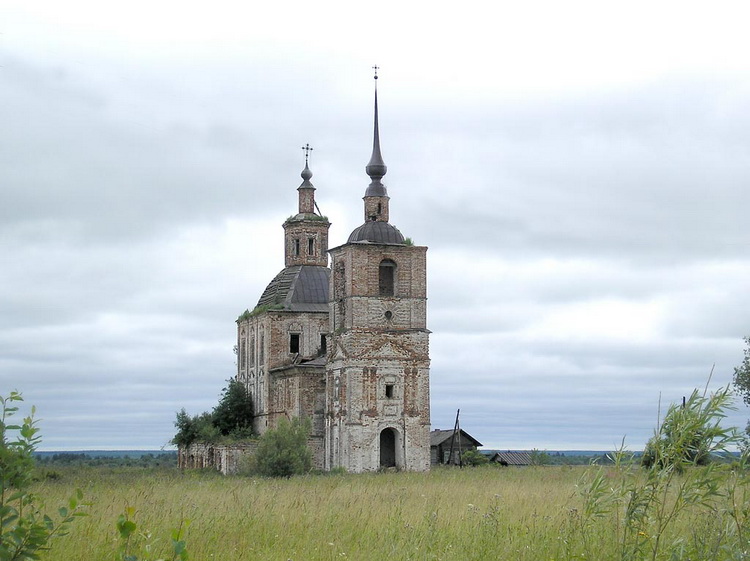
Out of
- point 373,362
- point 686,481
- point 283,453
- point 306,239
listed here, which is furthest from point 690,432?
point 306,239

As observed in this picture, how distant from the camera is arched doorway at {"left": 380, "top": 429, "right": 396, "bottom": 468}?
134 feet

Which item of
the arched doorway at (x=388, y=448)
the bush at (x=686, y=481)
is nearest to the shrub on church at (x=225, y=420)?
the arched doorway at (x=388, y=448)

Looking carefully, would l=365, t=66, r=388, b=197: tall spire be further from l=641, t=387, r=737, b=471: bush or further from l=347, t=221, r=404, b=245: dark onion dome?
l=641, t=387, r=737, b=471: bush

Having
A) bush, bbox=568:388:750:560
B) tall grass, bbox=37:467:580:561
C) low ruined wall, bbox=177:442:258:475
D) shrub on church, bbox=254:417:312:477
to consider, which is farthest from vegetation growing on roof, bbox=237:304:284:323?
bush, bbox=568:388:750:560

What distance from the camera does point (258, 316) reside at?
49.1m

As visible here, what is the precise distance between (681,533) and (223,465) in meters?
33.8

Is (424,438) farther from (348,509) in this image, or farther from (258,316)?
(348,509)

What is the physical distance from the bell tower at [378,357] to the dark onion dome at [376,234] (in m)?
0.04

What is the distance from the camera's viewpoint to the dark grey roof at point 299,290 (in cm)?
4812

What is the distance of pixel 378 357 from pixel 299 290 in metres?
10.0

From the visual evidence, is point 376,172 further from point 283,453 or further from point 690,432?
point 690,432

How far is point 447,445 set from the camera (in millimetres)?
52312

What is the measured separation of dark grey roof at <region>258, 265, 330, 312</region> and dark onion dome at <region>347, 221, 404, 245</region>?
7.51m

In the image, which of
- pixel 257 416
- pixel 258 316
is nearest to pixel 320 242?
pixel 258 316
